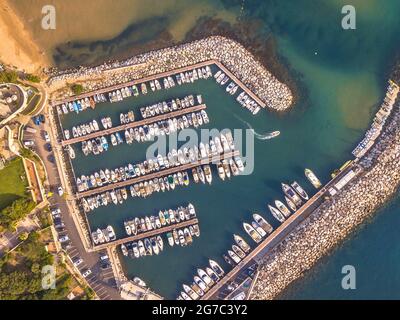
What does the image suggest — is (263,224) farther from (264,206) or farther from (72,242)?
(72,242)

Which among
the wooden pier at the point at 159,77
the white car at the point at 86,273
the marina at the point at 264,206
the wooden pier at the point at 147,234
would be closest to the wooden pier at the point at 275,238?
the marina at the point at 264,206

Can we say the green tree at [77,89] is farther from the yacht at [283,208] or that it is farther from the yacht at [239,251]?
the yacht at [283,208]

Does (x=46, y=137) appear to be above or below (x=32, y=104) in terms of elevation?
below

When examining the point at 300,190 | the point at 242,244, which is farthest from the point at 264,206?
the point at 242,244

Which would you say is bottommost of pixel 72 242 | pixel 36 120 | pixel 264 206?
pixel 264 206

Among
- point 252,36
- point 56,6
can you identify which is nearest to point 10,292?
point 56,6
